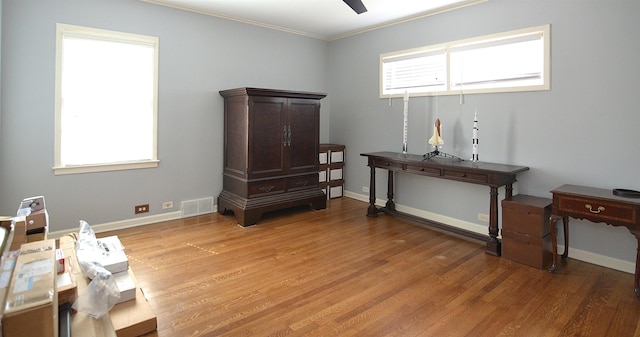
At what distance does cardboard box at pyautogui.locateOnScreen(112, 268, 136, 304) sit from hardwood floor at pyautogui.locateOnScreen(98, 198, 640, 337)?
22cm

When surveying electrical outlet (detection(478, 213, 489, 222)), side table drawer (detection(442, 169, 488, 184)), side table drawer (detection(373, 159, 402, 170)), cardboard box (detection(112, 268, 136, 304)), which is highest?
side table drawer (detection(373, 159, 402, 170))

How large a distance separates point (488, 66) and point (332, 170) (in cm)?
263

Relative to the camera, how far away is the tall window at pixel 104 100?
369 cm

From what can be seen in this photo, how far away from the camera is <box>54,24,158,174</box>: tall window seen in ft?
12.1

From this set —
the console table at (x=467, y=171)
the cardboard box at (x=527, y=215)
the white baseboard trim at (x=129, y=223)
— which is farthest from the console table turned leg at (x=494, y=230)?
the white baseboard trim at (x=129, y=223)

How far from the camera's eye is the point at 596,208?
9.16 feet

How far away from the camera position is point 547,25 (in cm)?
343

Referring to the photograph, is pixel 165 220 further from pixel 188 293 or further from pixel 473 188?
pixel 473 188

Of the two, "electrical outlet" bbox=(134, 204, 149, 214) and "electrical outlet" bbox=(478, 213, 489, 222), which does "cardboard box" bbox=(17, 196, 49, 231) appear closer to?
"electrical outlet" bbox=(134, 204, 149, 214)

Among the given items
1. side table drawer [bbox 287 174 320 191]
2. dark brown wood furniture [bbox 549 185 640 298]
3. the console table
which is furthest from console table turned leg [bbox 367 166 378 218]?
dark brown wood furniture [bbox 549 185 640 298]

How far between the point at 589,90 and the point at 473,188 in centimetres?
144

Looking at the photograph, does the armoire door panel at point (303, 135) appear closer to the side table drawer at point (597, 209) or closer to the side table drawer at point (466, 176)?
the side table drawer at point (466, 176)

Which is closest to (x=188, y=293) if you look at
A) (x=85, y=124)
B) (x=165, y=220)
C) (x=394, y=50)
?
(x=165, y=220)

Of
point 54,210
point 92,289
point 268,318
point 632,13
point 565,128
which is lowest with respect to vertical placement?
point 268,318
